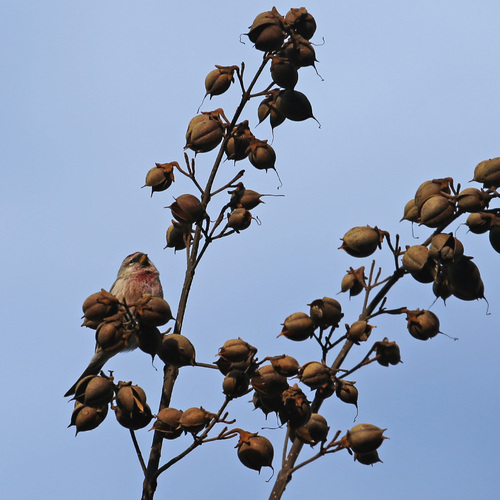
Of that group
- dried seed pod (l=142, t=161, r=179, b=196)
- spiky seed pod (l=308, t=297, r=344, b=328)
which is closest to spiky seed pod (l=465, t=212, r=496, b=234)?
spiky seed pod (l=308, t=297, r=344, b=328)

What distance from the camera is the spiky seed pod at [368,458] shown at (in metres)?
4.27

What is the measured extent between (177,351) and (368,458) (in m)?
1.33

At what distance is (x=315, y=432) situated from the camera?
4.09 meters

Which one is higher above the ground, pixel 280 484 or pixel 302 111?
pixel 302 111

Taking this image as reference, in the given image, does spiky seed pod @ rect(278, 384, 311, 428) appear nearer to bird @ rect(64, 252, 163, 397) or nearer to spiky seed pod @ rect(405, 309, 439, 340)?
spiky seed pod @ rect(405, 309, 439, 340)

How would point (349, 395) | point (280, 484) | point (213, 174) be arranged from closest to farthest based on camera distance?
1. point (280, 484)
2. point (349, 395)
3. point (213, 174)

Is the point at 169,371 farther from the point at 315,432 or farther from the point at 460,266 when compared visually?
the point at 460,266

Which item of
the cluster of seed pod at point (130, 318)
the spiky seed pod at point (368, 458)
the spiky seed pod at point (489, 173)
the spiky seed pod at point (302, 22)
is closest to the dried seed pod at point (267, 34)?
the spiky seed pod at point (302, 22)

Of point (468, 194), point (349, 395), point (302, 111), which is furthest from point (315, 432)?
point (302, 111)

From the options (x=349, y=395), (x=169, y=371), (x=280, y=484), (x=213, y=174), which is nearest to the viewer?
(x=280, y=484)

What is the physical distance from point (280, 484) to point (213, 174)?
2027 millimetres

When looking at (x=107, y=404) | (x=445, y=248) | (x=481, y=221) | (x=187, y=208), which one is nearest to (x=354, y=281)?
(x=445, y=248)

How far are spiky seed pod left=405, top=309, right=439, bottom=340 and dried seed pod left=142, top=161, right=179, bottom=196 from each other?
1875mm

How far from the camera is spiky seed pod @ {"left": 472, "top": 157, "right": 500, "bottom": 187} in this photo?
399 centimetres
